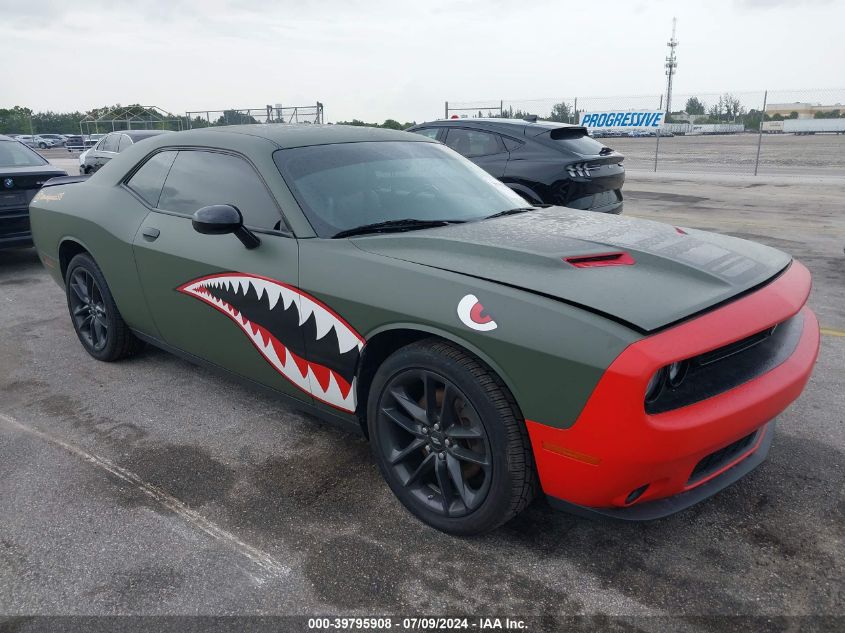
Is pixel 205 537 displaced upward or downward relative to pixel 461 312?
downward

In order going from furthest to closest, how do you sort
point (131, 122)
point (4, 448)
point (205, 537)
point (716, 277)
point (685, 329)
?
point (131, 122) → point (4, 448) → point (205, 537) → point (716, 277) → point (685, 329)

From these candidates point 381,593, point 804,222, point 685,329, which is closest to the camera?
point 685,329

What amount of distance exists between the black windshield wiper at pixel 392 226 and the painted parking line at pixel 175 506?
4.22 ft

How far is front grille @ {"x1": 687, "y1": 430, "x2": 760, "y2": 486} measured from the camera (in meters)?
2.28

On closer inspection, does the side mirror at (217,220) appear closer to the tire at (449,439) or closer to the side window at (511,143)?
the tire at (449,439)

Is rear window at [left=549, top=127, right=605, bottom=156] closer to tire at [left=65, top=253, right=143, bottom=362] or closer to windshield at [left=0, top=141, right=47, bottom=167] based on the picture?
tire at [left=65, top=253, right=143, bottom=362]

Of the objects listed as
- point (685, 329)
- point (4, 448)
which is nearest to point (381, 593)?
point (685, 329)

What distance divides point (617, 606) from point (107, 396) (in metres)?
3.10

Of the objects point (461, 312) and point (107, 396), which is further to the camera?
point (107, 396)

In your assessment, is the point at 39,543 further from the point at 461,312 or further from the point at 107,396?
the point at 461,312

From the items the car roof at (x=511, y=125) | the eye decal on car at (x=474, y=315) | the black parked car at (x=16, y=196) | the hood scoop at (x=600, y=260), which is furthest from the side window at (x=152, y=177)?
the car roof at (x=511, y=125)

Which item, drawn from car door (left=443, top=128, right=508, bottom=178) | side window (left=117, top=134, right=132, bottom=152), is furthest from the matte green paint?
side window (left=117, top=134, right=132, bottom=152)

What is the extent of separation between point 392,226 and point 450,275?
2.17 ft

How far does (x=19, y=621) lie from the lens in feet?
7.12
